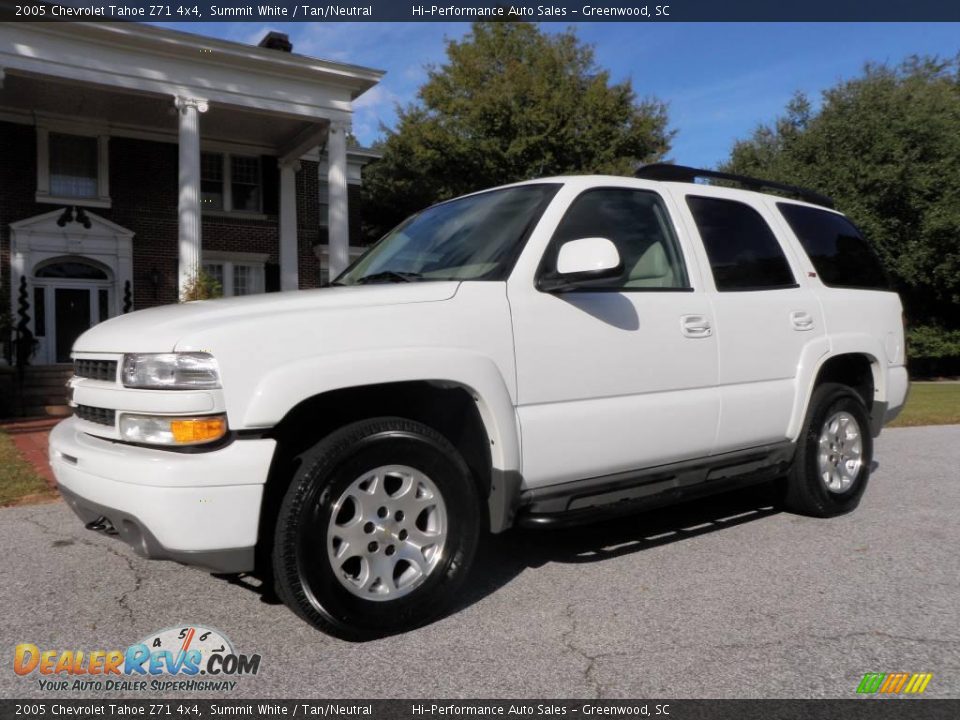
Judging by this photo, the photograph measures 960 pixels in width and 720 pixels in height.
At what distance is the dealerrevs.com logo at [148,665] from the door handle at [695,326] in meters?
2.51

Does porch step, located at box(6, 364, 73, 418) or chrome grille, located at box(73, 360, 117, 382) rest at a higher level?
chrome grille, located at box(73, 360, 117, 382)

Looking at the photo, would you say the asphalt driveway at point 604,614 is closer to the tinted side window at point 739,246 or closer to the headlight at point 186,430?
the headlight at point 186,430

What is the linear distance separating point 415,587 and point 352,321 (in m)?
1.10

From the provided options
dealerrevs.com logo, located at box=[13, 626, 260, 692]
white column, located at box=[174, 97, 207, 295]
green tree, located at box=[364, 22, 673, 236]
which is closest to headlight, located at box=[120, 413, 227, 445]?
dealerrevs.com logo, located at box=[13, 626, 260, 692]

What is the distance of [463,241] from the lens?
3910 mm

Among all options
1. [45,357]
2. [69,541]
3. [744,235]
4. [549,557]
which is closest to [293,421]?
[549,557]

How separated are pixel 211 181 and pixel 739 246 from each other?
1769 cm

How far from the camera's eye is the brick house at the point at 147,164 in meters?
15.6

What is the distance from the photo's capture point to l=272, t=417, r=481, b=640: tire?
2906mm

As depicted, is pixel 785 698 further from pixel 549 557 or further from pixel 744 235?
pixel 744 235

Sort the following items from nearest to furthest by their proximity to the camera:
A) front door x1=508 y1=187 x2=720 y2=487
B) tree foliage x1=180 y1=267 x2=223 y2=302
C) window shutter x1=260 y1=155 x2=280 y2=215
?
front door x1=508 y1=187 x2=720 y2=487 < tree foliage x1=180 y1=267 x2=223 y2=302 < window shutter x1=260 y1=155 x2=280 y2=215

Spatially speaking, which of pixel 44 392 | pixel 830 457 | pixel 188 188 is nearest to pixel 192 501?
pixel 830 457

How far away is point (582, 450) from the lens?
3.59 metres

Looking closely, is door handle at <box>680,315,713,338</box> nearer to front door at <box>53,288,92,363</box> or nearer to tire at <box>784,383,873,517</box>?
tire at <box>784,383,873,517</box>
